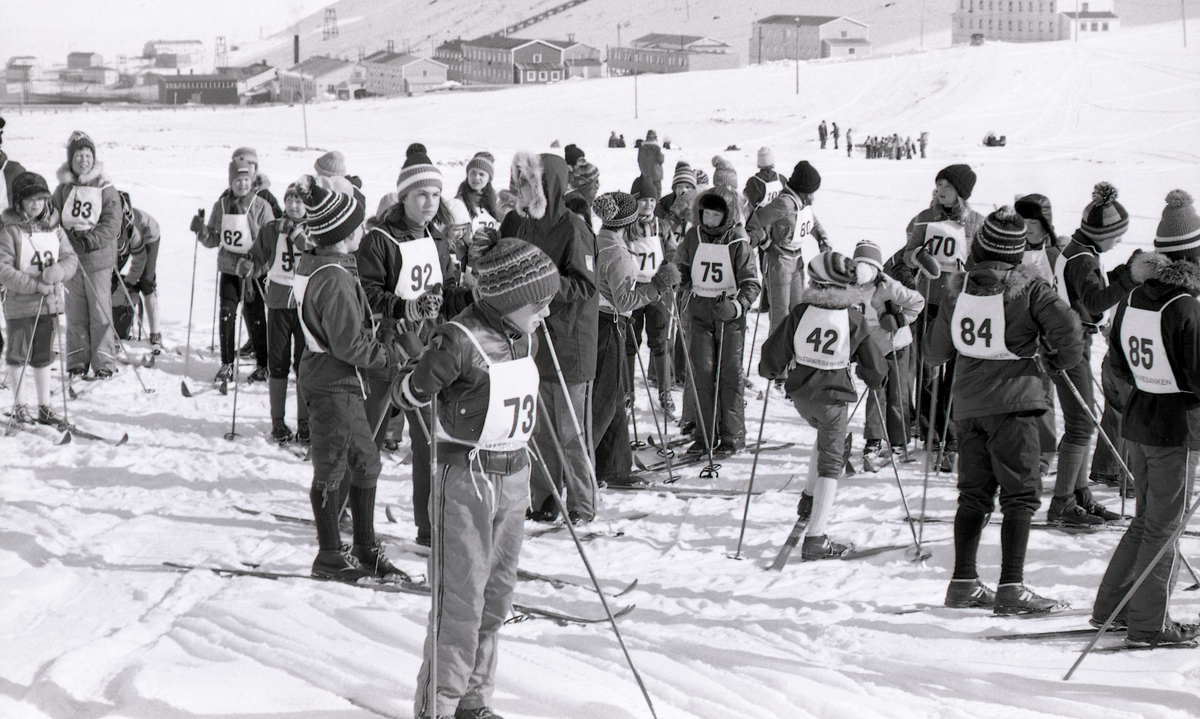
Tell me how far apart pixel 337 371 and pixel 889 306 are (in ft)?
11.1

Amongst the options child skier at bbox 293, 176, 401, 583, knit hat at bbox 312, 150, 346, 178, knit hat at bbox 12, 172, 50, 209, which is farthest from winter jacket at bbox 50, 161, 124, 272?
child skier at bbox 293, 176, 401, 583

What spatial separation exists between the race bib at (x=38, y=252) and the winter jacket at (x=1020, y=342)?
6.04 m

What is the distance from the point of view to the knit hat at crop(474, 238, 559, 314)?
374 centimetres

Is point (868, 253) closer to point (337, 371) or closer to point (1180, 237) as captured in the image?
point (1180, 237)

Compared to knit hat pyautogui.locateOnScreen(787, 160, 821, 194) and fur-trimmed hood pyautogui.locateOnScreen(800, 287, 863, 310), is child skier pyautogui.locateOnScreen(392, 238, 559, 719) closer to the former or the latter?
fur-trimmed hood pyautogui.locateOnScreen(800, 287, 863, 310)

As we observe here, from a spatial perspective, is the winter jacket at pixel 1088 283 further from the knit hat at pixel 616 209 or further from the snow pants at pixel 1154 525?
the knit hat at pixel 616 209

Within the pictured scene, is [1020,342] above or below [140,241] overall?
below

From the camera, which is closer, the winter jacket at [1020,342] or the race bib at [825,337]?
the winter jacket at [1020,342]

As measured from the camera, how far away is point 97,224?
9.06 meters

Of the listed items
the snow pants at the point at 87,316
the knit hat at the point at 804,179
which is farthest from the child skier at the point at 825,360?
the snow pants at the point at 87,316

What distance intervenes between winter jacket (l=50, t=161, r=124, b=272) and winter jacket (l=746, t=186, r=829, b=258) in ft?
16.3

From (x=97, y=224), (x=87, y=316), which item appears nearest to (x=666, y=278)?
(x=97, y=224)

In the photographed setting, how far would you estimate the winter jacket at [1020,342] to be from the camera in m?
4.82

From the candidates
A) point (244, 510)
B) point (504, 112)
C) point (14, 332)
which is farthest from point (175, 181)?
point (504, 112)
